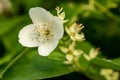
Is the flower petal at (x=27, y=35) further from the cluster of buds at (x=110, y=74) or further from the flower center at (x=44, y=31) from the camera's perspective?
the cluster of buds at (x=110, y=74)

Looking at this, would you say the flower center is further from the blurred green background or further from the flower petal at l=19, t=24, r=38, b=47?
the blurred green background

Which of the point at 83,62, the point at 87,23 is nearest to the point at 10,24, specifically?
the point at 87,23

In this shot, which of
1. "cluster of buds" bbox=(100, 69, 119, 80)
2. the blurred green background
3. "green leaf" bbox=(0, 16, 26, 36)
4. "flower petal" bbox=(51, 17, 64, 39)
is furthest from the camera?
"green leaf" bbox=(0, 16, 26, 36)

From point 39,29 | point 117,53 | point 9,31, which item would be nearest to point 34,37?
point 39,29

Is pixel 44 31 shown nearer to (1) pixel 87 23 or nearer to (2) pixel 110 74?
(2) pixel 110 74

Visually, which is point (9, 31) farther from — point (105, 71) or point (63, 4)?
point (105, 71)

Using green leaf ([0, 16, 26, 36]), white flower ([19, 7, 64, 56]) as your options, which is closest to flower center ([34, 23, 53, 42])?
white flower ([19, 7, 64, 56])
